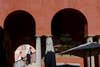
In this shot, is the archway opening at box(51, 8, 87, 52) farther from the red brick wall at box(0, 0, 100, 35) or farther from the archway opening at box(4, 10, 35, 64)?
the red brick wall at box(0, 0, 100, 35)

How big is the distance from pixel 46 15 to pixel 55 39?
3.25m

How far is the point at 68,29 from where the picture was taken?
2502 centimetres

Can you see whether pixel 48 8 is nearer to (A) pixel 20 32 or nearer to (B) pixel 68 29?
(B) pixel 68 29

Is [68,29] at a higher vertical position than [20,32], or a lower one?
higher

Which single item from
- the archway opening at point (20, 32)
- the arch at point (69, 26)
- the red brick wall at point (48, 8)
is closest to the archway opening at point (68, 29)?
the arch at point (69, 26)

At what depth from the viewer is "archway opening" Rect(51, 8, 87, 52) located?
2441cm

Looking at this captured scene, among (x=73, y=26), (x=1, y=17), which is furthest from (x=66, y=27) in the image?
(x=1, y=17)

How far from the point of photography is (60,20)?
25.0 metres

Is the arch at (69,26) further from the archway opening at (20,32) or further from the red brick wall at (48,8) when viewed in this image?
the red brick wall at (48,8)

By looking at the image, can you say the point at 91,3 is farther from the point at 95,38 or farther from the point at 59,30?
the point at 59,30

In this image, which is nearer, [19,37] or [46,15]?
[46,15]

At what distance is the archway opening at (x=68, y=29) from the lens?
24.4 metres

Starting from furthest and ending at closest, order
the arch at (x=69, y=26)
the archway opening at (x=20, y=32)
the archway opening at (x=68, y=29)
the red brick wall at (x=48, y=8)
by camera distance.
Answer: the archway opening at (x=20, y=32), the archway opening at (x=68, y=29), the arch at (x=69, y=26), the red brick wall at (x=48, y=8)

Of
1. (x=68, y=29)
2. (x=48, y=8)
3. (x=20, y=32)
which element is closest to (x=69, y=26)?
(x=68, y=29)
